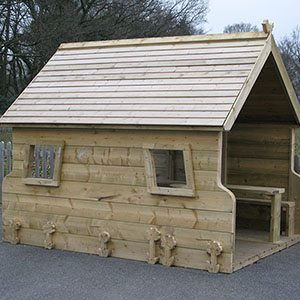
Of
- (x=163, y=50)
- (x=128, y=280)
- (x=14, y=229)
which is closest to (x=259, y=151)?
(x=163, y=50)

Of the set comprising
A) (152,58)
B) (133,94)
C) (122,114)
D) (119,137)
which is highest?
(152,58)

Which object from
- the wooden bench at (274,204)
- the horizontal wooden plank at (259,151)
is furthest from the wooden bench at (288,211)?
the horizontal wooden plank at (259,151)

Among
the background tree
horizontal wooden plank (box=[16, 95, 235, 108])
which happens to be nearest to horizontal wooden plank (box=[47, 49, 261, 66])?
horizontal wooden plank (box=[16, 95, 235, 108])

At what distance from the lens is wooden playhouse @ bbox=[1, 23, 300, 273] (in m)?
6.93

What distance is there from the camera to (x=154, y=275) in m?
6.68

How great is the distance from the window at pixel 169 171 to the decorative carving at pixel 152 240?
20.5 inches

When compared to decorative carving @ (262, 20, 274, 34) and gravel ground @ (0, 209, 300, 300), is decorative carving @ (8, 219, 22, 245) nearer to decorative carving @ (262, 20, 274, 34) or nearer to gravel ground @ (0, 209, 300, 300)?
gravel ground @ (0, 209, 300, 300)

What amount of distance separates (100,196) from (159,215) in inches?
39.4

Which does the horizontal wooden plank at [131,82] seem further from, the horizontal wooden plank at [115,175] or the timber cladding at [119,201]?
the horizontal wooden plank at [115,175]

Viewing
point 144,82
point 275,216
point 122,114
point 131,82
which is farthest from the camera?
point 275,216

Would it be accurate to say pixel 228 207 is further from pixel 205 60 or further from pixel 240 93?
pixel 205 60

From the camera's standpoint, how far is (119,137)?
7.57 m

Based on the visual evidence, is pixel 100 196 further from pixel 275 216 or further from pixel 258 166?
pixel 258 166

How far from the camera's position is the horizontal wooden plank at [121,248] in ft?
22.7
